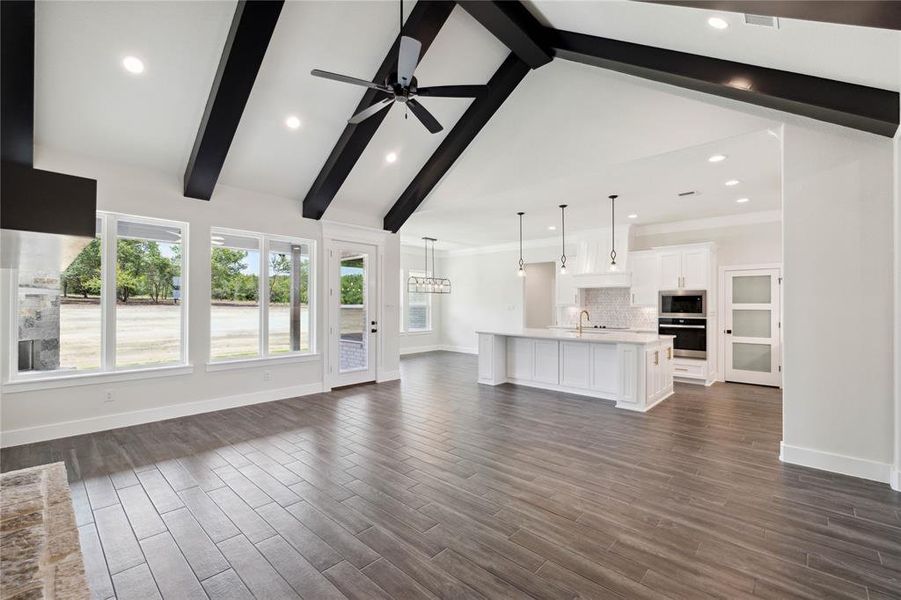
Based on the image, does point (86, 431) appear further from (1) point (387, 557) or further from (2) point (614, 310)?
(2) point (614, 310)

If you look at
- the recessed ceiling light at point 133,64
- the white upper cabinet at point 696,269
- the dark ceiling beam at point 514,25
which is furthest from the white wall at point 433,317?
the recessed ceiling light at point 133,64

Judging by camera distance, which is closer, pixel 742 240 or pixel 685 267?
pixel 742 240

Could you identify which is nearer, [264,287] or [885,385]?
[885,385]

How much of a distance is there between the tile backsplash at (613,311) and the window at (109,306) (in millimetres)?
7329

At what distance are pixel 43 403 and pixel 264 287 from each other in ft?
8.44

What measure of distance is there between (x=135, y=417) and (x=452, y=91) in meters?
4.95

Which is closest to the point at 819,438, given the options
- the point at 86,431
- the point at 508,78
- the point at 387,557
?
the point at 387,557

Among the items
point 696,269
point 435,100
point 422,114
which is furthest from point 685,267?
point 422,114

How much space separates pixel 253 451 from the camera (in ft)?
12.4

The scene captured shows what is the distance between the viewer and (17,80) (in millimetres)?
3248

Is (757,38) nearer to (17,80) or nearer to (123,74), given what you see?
(123,74)

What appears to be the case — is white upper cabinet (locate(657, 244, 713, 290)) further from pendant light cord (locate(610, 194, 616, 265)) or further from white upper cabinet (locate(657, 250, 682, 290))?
pendant light cord (locate(610, 194, 616, 265))

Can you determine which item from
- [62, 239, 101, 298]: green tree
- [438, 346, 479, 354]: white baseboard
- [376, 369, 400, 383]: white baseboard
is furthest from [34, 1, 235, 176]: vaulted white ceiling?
[438, 346, 479, 354]: white baseboard

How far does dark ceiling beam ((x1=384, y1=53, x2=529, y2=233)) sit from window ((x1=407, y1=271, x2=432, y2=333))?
4204 mm
